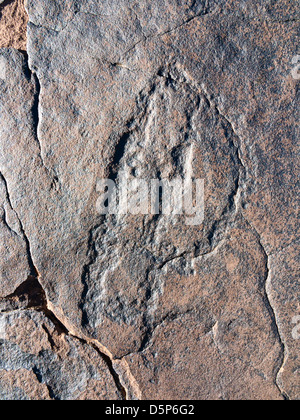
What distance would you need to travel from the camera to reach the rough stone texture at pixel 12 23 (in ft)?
3.44

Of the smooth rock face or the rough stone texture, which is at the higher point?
the rough stone texture

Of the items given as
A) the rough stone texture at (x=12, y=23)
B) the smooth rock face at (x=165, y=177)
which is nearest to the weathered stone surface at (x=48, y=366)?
the smooth rock face at (x=165, y=177)

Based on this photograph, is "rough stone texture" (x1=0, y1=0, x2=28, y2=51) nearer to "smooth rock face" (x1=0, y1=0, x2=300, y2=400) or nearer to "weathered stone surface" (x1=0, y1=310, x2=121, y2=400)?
"smooth rock face" (x1=0, y1=0, x2=300, y2=400)

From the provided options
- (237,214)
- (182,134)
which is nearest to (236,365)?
(237,214)

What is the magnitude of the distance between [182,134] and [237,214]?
274 mm

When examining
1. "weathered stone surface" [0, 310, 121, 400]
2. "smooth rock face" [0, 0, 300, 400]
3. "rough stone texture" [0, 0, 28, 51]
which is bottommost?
"weathered stone surface" [0, 310, 121, 400]

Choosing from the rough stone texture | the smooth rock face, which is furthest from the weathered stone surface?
the rough stone texture

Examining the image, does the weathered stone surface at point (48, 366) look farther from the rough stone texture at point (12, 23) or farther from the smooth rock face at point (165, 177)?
the rough stone texture at point (12, 23)

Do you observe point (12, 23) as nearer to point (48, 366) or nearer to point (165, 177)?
point (165, 177)

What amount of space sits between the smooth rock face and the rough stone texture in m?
0.08

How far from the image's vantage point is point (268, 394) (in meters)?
1.02

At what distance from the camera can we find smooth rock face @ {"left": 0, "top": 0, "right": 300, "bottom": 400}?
97 centimetres

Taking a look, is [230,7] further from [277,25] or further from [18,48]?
[18,48]

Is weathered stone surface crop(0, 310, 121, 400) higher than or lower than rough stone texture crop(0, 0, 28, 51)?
lower
